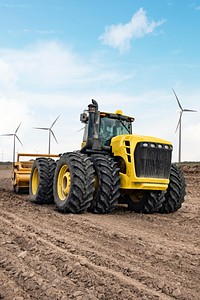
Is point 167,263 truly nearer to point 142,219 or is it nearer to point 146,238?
point 146,238

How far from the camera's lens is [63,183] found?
10.0m

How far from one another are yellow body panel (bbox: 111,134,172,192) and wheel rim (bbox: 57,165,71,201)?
4.19ft

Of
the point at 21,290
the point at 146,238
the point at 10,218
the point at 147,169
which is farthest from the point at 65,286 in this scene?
the point at 147,169

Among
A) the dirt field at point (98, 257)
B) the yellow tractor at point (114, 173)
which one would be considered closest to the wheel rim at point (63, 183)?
the yellow tractor at point (114, 173)

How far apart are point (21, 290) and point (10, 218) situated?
4589mm

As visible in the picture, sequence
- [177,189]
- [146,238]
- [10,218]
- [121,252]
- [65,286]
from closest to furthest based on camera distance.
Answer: [65,286], [121,252], [146,238], [10,218], [177,189]

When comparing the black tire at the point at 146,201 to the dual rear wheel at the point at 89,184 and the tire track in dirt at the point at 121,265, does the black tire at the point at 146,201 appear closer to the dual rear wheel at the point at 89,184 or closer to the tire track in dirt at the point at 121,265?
the dual rear wheel at the point at 89,184

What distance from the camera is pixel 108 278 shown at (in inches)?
180

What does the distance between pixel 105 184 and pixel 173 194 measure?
2.05 metres

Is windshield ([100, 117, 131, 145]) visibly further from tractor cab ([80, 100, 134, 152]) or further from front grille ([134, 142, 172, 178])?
front grille ([134, 142, 172, 178])

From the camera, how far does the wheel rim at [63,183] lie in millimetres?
9633

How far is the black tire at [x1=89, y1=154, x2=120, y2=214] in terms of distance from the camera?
29.7 ft

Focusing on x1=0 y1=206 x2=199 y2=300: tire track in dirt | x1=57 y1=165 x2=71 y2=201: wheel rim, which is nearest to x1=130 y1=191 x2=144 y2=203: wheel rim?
x1=57 y1=165 x2=71 y2=201: wheel rim

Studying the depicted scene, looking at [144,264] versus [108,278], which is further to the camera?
[144,264]
